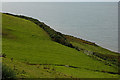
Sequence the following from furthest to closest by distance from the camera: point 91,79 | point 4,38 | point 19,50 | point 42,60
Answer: point 4,38 → point 19,50 → point 42,60 → point 91,79

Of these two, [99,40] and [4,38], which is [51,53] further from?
[99,40]

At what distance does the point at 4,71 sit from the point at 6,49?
44.3 feet

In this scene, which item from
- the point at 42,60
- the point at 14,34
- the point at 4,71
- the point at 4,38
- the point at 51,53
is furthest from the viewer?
the point at 14,34

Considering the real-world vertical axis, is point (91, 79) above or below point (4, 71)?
below

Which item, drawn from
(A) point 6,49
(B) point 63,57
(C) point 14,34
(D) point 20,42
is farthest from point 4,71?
(C) point 14,34

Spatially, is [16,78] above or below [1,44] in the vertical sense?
below

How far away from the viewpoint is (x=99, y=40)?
7581 centimetres

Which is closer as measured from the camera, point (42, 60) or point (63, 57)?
point (42, 60)

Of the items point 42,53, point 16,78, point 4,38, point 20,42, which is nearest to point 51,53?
point 42,53

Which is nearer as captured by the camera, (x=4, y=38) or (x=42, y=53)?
(x=42, y=53)

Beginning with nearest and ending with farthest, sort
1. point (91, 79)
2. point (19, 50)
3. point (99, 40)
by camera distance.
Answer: point (91, 79) < point (19, 50) < point (99, 40)

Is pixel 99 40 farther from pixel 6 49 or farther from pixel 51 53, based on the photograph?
pixel 6 49

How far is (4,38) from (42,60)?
10.3 meters

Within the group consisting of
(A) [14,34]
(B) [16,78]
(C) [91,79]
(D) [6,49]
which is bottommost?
(C) [91,79]
